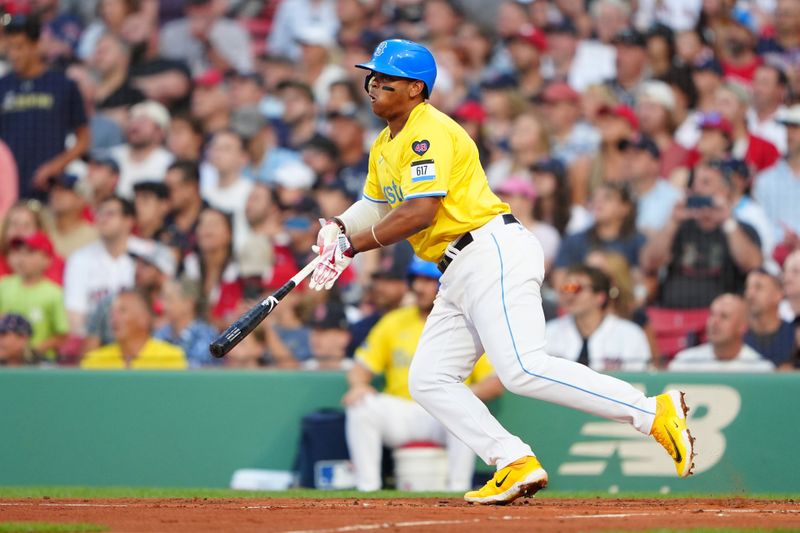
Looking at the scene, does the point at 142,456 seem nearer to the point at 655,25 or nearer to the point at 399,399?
the point at 399,399

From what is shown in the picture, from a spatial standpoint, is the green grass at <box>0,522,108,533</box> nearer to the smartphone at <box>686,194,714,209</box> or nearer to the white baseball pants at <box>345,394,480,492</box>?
the white baseball pants at <box>345,394,480,492</box>

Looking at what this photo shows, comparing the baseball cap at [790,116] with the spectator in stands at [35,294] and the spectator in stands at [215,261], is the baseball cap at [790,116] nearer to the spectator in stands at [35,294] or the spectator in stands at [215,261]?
the spectator in stands at [215,261]

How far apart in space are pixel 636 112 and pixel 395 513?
22.1ft

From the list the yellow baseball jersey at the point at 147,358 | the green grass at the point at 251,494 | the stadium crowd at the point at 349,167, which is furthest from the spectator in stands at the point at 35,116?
the green grass at the point at 251,494

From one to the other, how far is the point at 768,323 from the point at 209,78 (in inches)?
269

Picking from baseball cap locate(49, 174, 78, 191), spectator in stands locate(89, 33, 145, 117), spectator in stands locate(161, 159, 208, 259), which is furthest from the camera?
spectator in stands locate(89, 33, 145, 117)

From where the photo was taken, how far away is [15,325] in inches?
390

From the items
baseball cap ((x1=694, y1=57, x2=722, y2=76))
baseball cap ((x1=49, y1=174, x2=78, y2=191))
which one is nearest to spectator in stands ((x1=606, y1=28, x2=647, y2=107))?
baseball cap ((x1=694, y1=57, x2=722, y2=76))

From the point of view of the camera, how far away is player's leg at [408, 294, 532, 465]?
20.4ft

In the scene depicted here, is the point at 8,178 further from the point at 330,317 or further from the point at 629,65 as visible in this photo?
the point at 629,65

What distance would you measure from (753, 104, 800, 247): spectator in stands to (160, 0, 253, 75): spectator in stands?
19.3 ft

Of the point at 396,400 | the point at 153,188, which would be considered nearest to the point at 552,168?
the point at 396,400

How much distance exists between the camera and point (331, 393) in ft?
30.6

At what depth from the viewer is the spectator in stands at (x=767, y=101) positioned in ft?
36.2
